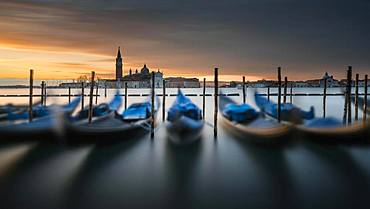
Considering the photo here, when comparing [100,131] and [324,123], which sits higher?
[324,123]

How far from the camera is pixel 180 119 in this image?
8469mm

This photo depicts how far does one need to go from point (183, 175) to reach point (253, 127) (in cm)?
260

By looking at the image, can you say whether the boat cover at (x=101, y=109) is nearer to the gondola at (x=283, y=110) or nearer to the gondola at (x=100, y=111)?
the gondola at (x=100, y=111)

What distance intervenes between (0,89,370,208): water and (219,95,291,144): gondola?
324 mm

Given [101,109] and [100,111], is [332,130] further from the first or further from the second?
[101,109]

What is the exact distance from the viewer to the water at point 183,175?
4887 millimetres

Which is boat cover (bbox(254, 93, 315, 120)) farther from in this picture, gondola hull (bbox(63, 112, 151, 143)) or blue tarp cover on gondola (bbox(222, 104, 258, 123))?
gondola hull (bbox(63, 112, 151, 143))

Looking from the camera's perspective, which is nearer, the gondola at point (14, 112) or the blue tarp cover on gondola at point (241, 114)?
the blue tarp cover on gondola at point (241, 114)

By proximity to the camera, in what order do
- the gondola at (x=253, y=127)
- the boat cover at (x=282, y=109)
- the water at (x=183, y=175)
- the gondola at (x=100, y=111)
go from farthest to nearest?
1. the boat cover at (x=282, y=109)
2. the gondola at (x=100, y=111)
3. the gondola at (x=253, y=127)
4. the water at (x=183, y=175)

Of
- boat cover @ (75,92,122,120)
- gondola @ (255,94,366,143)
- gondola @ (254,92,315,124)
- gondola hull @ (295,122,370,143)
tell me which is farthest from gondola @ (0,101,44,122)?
gondola hull @ (295,122,370,143)

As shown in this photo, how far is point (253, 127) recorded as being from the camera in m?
8.26

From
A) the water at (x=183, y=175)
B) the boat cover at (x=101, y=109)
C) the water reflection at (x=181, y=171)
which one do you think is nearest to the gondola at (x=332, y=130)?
the water at (x=183, y=175)

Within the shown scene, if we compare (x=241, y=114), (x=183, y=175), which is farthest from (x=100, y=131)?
(x=241, y=114)

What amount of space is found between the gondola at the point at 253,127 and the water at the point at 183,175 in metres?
0.32
